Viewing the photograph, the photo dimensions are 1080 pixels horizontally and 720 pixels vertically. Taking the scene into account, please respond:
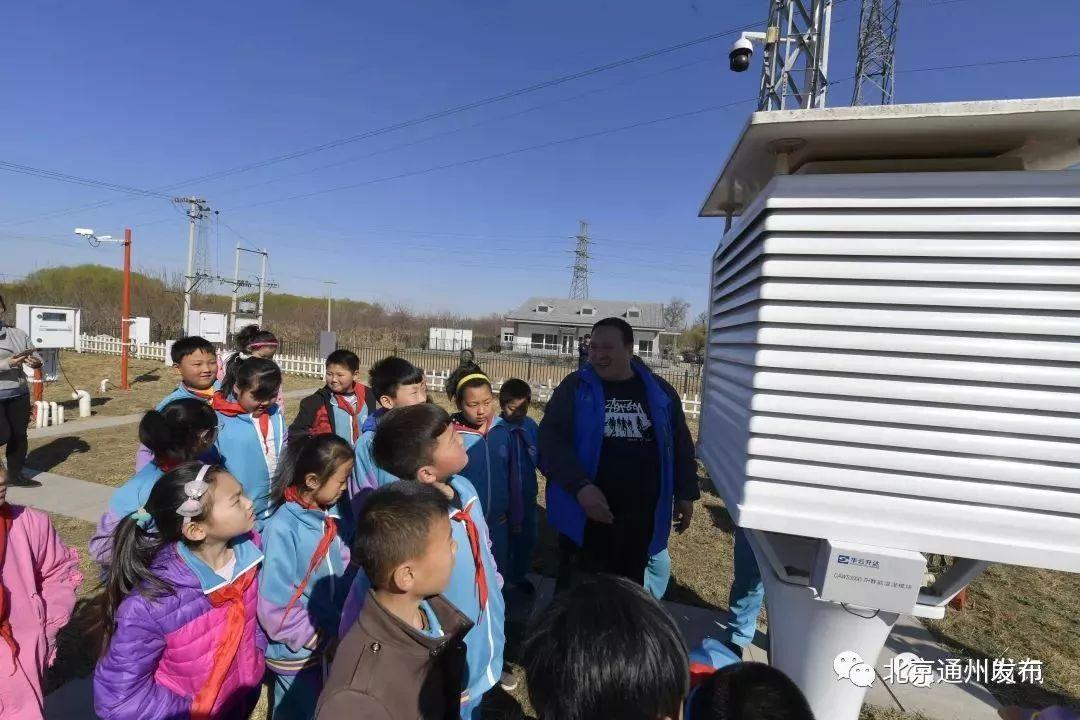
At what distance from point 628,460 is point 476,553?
3.55 ft

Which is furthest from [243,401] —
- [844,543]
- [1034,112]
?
[1034,112]

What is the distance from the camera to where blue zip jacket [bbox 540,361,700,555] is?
272cm

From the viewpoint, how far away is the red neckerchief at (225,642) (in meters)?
1.80

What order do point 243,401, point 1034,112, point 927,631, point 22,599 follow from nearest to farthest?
1. point 1034,112
2. point 22,599
3. point 243,401
4. point 927,631

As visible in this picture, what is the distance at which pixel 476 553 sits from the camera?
1959mm

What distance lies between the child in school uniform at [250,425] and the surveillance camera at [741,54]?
460 centimetres

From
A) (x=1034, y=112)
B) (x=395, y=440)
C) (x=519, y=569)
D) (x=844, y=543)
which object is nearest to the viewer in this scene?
(x=1034, y=112)

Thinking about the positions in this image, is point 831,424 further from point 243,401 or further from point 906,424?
point 243,401

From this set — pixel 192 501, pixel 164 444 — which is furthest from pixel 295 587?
pixel 164 444

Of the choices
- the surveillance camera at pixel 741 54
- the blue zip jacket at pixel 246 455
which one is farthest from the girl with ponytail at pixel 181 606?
the surveillance camera at pixel 741 54

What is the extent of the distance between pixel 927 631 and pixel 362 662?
4091 millimetres

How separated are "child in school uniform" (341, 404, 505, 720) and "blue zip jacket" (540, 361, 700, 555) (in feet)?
2.30

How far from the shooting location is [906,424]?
54.7 inches

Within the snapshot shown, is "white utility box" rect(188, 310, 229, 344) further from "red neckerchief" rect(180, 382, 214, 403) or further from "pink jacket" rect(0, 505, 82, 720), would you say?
"pink jacket" rect(0, 505, 82, 720)
